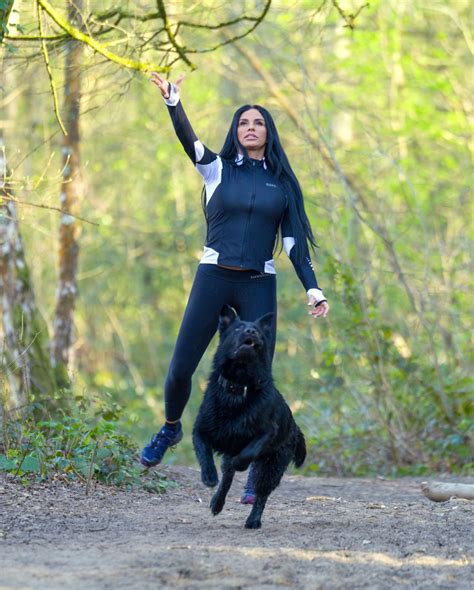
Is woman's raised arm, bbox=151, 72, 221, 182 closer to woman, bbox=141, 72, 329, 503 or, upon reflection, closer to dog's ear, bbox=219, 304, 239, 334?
woman, bbox=141, 72, 329, 503

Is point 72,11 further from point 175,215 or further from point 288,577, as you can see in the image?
point 175,215

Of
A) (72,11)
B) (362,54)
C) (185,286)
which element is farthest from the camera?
(185,286)

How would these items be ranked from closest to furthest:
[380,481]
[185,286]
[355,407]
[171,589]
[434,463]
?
1. [171,589]
2. [380,481]
3. [434,463]
4. [355,407]
5. [185,286]

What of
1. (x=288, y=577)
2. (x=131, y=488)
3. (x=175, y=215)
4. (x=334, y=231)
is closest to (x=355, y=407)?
(x=334, y=231)

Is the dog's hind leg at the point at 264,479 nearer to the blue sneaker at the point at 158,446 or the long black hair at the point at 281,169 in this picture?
the blue sneaker at the point at 158,446

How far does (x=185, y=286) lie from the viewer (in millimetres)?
19391

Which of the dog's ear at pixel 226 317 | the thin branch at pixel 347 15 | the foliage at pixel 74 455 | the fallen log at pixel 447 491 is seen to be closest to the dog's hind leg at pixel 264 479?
the dog's ear at pixel 226 317

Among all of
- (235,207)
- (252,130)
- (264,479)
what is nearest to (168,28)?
(252,130)

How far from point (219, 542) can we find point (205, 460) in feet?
2.22

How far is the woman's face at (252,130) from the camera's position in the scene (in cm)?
651

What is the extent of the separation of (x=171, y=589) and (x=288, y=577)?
580mm

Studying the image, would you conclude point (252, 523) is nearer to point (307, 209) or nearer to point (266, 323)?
point (266, 323)

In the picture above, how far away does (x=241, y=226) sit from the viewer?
20.6ft

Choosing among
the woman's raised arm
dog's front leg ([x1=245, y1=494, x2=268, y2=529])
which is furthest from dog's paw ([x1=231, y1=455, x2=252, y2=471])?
the woman's raised arm
